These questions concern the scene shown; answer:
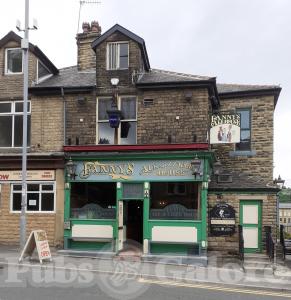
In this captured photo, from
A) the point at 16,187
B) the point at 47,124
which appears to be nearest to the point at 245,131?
the point at 47,124

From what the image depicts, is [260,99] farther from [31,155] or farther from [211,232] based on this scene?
[31,155]

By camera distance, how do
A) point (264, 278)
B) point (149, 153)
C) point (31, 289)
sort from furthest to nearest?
1. point (149, 153)
2. point (264, 278)
3. point (31, 289)

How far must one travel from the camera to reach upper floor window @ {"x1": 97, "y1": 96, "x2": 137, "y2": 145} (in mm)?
17516

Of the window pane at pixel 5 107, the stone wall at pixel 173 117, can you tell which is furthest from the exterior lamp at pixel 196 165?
the window pane at pixel 5 107

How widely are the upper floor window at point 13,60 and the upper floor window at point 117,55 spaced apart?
3.77m

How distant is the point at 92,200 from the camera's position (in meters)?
19.3

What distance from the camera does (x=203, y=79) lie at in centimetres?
1692

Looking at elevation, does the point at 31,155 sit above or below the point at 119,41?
Result: below

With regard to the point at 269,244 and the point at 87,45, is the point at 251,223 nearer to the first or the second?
the point at 269,244

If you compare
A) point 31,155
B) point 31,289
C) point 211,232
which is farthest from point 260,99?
point 31,289

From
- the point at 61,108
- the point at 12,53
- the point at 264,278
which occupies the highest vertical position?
the point at 12,53

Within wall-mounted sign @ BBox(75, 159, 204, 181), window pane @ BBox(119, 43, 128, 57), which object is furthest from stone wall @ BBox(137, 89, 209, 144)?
window pane @ BBox(119, 43, 128, 57)

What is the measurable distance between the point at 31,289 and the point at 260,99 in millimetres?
13027

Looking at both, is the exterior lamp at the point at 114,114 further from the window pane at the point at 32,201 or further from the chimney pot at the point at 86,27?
the chimney pot at the point at 86,27
